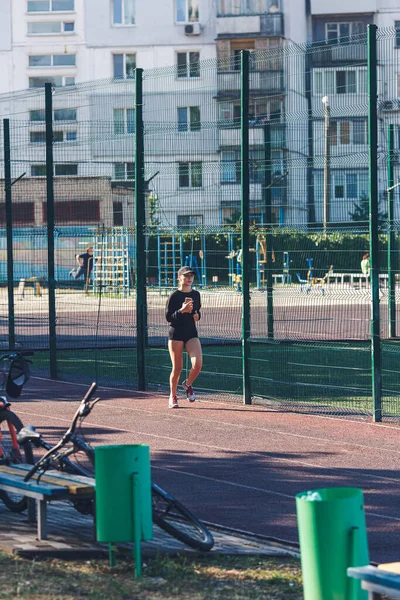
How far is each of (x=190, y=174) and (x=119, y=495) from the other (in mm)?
11498

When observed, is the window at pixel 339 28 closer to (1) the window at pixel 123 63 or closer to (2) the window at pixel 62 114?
(1) the window at pixel 123 63

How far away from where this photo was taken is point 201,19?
69.2 m

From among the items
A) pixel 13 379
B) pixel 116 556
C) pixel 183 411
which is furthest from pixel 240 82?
pixel 116 556

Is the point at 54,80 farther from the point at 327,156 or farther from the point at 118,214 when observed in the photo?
the point at 327,156

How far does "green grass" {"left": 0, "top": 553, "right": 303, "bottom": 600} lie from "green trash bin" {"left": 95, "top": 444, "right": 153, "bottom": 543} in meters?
0.27

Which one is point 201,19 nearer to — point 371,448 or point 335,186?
point 335,186

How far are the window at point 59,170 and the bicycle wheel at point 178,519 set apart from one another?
13.1m

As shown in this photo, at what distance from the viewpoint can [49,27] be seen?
7181 centimetres

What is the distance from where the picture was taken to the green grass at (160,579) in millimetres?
6617

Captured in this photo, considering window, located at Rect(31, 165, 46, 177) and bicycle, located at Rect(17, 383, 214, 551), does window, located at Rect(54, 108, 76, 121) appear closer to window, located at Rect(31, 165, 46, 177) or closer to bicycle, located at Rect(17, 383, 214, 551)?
window, located at Rect(31, 165, 46, 177)

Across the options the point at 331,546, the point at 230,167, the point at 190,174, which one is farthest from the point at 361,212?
the point at 331,546

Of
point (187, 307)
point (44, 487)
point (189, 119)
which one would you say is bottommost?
point (44, 487)

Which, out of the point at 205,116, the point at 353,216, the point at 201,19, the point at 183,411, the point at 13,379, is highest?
the point at 201,19

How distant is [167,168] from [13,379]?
27.7ft
